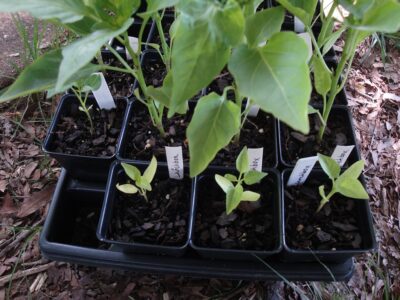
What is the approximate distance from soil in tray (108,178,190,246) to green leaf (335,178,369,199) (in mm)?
310

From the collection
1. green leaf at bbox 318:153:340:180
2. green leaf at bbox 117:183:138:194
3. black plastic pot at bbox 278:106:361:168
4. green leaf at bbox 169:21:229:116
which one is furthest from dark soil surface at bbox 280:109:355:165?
green leaf at bbox 169:21:229:116

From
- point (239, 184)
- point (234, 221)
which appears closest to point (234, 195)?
point (239, 184)

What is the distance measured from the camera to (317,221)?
81cm

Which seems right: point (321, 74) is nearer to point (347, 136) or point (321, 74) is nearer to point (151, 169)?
point (347, 136)

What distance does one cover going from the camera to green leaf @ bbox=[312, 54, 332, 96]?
2.38ft

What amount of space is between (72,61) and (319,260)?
1.92 ft

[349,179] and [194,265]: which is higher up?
[349,179]

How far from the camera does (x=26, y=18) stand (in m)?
1.47

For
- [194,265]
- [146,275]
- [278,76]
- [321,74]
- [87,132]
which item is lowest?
[146,275]

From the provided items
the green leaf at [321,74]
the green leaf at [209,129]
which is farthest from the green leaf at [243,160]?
the green leaf at [321,74]

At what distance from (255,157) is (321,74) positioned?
0.20 m

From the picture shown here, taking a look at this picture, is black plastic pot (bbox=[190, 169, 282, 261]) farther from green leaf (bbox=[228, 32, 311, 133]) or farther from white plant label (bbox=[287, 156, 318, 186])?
green leaf (bbox=[228, 32, 311, 133])

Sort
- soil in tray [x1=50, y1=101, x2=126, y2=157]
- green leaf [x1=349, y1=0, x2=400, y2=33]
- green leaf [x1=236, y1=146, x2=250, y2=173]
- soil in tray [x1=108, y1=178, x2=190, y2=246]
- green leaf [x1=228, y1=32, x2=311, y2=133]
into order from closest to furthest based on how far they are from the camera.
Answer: green leaf [x1=228, y1=32, x2=311, y2=133] → green leaf [x1=349, y1=0, x2=400, y2=33] → green leaf [x1=236, y1=146, x2=250, y2=173] → soil in tray [x1=108, y1=178, x2=190, y2=246] → soil in tray [x1=50, y1=101, x2=126, y2=157]

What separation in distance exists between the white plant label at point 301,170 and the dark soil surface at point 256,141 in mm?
60
